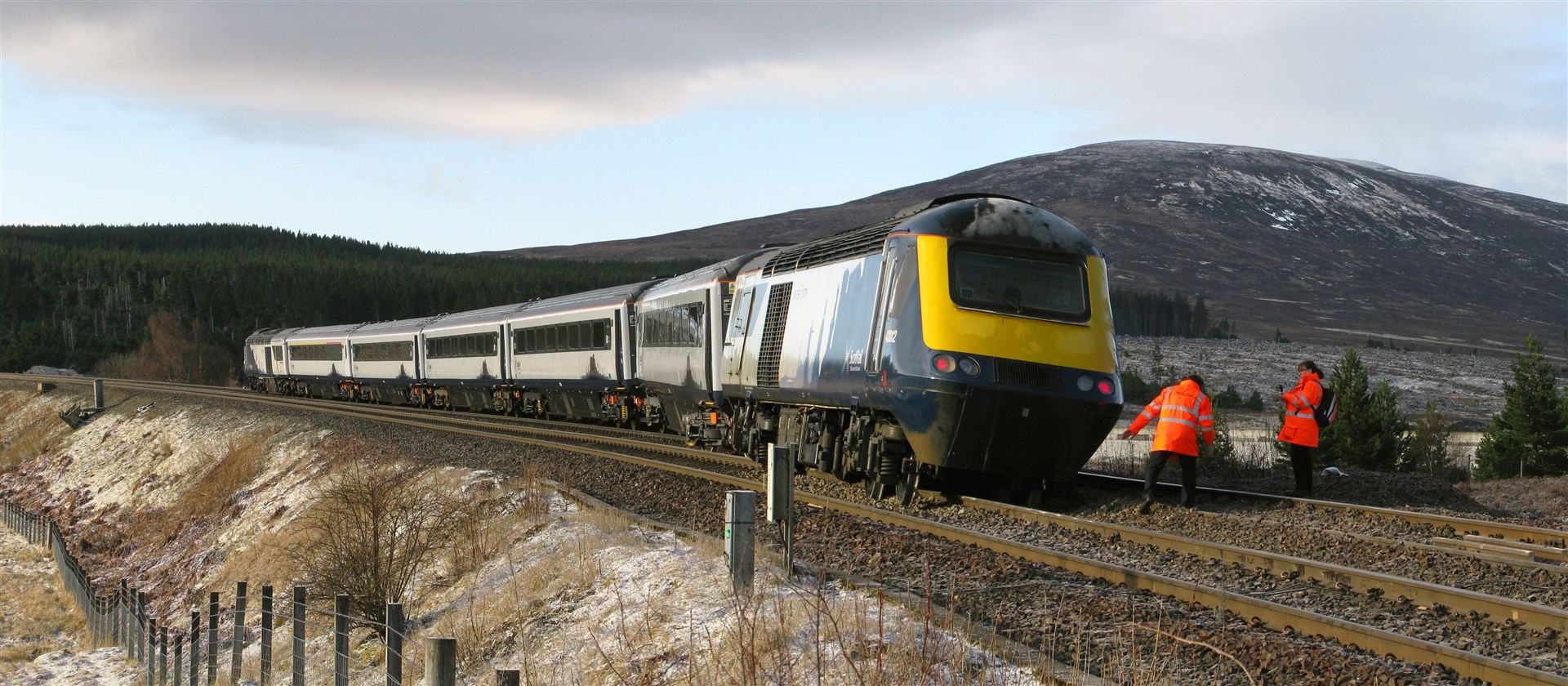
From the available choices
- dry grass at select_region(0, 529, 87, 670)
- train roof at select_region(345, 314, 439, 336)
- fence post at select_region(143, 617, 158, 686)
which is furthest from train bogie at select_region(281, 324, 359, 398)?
fence post at select_region(143, 617, 158, 686)

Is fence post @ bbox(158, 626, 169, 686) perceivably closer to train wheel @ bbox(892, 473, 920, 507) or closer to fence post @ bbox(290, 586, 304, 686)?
fence post @ bbox(290, 586, 304, 686)

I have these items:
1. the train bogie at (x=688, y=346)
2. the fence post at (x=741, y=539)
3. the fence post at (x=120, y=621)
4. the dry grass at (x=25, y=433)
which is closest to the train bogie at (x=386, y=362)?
the dry grass at (x=25, y=433)

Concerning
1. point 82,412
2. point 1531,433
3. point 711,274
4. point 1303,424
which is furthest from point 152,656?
point 1531,433

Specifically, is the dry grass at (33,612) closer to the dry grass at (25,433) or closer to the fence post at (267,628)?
the fence post at (267,628)

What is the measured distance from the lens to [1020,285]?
1350cm

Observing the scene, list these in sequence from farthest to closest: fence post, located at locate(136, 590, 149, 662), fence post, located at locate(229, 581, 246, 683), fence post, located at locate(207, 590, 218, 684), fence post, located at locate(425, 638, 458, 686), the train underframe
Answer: fence post, located at locate(136, 590, 149, 662) → the train underframe → fence post, located at locate(207, 590, 218, 684) → fence post, located at locate(229, 581, 246, 683) → fence post, located at locate(425, 638, 458, 686)

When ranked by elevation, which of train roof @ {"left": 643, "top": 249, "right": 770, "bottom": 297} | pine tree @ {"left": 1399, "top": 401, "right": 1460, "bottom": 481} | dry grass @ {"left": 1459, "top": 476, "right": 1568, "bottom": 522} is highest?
train roof @ {"left": 643, "top": 249, "right": 770, "bottom": 297}

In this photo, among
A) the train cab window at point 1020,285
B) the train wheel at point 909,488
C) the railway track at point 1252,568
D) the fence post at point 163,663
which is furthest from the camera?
the train wheel at point 909,488

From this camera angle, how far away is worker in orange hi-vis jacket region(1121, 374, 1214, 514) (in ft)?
44.8

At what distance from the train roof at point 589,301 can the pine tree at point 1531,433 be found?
25767mm

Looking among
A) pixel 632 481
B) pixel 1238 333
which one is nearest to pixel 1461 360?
pixel 1238 333

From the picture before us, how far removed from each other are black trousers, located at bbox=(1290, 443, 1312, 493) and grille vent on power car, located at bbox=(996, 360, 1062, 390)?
12.0 ft

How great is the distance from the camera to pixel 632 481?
17.4 metres

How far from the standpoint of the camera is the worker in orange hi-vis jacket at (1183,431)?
13.6 metres
